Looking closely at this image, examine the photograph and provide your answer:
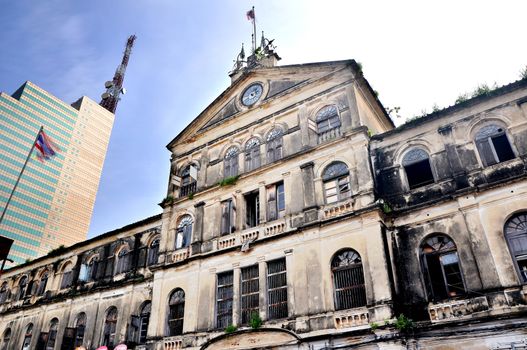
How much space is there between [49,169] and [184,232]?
8274 centimetres

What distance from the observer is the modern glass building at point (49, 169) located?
76000 millimetres

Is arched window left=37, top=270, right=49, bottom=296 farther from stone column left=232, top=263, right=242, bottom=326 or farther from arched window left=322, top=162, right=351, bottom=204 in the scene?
arched window left=322, top=162, right=351, bottom=204

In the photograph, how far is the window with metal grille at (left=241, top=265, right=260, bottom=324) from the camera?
1527 centimetres

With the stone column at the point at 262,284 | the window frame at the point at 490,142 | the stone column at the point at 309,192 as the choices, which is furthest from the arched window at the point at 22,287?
the window frame at the point at 490,142

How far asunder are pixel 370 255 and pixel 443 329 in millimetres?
2885

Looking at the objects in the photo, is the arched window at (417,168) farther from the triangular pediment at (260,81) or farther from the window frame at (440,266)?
the triangular pediment at (260,81)

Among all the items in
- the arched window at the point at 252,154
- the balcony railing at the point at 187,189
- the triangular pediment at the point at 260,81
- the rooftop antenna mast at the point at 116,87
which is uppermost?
the rooftop antenna mast at the point at 116,87

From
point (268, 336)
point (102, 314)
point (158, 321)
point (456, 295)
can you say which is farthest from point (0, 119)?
point (456, 295)

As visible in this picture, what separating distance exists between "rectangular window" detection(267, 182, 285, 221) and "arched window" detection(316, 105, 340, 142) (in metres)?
2.60

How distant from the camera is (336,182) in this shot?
15.6m

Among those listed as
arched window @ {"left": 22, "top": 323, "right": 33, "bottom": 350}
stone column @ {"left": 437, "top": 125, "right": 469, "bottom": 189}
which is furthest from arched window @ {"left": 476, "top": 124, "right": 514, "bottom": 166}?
arched window @ {"left": 22, "top": 323, "right": 33, "bottom": 350}

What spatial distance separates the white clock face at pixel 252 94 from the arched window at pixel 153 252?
8.50 meters

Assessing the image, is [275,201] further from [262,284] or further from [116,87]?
[116,87]

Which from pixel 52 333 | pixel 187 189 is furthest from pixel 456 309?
pixel 52 333
